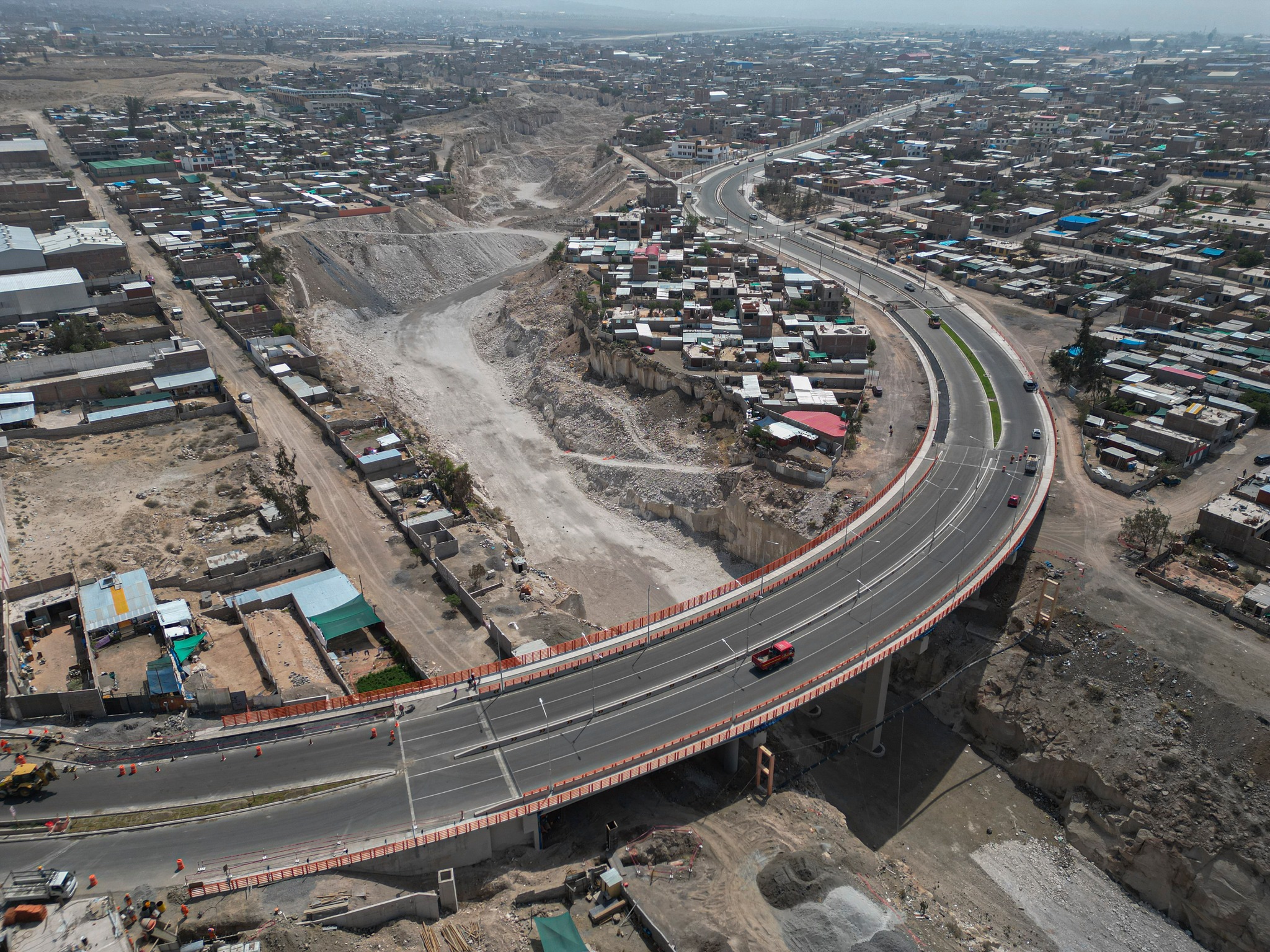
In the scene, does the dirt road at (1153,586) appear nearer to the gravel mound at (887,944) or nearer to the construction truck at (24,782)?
the gravel mound at (887,944)

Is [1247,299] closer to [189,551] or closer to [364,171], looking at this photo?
[189,551]

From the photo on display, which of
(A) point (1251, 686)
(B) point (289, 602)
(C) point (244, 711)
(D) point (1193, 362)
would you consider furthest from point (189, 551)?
(D) point (1193, 362)

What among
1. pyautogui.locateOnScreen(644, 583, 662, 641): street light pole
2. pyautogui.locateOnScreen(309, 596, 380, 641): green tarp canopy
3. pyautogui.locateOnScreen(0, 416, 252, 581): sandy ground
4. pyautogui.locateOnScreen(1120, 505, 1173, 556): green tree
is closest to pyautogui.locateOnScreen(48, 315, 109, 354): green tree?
pyautogui.locateOnScreen(0, 416, 252, 581): sandy ground

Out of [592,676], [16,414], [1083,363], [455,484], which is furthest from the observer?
[1083,363]

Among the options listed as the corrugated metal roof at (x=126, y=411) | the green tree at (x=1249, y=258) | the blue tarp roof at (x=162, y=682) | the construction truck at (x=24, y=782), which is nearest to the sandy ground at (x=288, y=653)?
the blue tarp roof at (x=162, y=682)

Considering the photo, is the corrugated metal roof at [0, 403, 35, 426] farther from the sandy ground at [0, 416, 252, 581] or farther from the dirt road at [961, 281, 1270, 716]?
the dirt road at [961, 281, 1270, 716]

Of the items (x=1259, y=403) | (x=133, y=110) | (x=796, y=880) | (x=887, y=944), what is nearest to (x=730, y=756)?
(x=796, y=880)

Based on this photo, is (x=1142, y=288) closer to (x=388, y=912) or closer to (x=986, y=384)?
(x=986, y=384)
